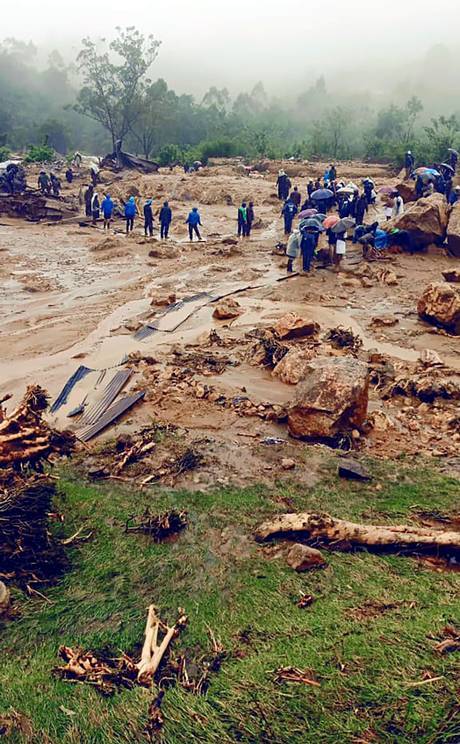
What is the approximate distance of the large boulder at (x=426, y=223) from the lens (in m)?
13.7

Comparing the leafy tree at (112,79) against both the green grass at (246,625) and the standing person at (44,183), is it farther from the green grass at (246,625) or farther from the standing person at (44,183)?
the green grass at (246,625)

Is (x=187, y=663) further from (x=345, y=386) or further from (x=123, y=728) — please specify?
(x=345, y=386)

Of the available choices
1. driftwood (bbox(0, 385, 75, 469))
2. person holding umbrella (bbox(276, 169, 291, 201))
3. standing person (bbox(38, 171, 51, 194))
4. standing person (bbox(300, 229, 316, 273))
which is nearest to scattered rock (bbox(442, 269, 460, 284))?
standing person (bbox(300, 229, 316, 273))

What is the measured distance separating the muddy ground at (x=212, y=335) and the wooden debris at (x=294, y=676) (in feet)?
7.11

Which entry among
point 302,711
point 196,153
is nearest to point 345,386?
point 302,711

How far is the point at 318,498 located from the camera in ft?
16.0

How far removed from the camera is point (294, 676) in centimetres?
302

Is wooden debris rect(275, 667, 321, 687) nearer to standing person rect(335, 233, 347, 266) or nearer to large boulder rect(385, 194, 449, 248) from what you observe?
standing person rect(335, 233, 347, 266)

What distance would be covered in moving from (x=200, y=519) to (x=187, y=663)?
4.66 feet

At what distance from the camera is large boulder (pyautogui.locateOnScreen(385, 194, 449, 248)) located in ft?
45.0

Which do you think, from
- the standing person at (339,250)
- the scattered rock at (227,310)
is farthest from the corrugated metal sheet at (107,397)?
the standing person at (339,250)

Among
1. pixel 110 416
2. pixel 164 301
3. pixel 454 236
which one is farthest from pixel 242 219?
pixel 110 416

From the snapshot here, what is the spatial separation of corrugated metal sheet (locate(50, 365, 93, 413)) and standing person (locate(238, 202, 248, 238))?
9.63 metres

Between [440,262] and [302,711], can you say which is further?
[440,262]
